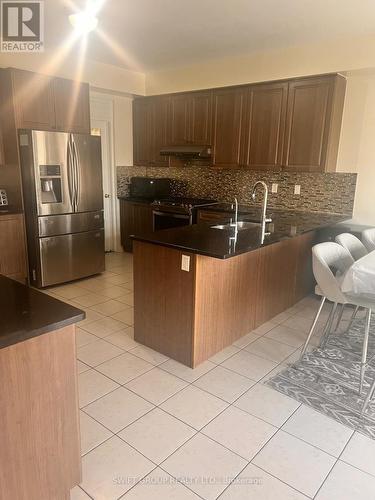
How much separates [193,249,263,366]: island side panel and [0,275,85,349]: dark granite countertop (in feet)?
3.88

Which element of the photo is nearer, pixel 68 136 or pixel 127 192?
pixel 68 136

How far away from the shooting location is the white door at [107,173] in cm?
541

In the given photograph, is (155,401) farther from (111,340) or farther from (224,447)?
(111,340)

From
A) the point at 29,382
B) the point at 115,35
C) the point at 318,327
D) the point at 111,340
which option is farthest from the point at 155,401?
the point at 115,35

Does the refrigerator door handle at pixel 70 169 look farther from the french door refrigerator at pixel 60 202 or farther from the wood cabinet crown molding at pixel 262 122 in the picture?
the wood cabinet crown molding at pixel 262 122

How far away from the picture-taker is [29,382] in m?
1.32

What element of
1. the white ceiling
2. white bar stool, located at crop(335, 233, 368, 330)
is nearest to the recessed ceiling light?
the white ceiling

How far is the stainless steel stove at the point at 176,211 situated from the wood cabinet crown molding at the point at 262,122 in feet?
2.07

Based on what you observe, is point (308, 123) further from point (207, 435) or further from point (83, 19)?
point (207, 435)

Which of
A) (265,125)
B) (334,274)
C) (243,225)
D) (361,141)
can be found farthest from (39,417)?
(361,141)

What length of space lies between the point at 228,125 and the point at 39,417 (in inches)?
158

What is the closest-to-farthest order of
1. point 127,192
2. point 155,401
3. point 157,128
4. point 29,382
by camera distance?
point 29,382 → point 155,401 → point 157,128 → point 127,192

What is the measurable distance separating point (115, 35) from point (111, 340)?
297cm

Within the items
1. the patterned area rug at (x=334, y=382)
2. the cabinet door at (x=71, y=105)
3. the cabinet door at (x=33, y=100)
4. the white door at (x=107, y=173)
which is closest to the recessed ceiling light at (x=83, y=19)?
the cabinet door at (x=33, y=100)
